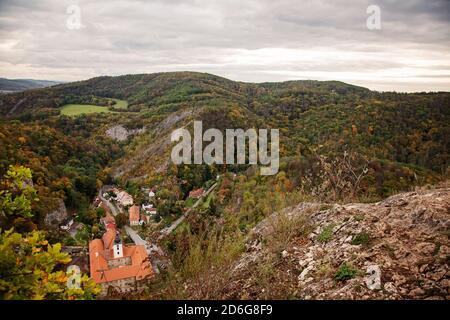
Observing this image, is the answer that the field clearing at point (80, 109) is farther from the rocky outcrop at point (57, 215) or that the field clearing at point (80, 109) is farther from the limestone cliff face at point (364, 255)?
the limestone cliff face at point (364, 255)

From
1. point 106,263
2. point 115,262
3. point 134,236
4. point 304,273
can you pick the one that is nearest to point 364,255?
point 304,273

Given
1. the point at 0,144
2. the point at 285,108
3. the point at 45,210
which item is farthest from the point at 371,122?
the point at 0,144

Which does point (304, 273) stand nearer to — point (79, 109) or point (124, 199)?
point (124, 199)

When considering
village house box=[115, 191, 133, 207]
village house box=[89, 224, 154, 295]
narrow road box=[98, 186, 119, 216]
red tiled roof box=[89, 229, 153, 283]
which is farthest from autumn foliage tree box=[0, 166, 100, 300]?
village house box=[115, 191, 133, 207]

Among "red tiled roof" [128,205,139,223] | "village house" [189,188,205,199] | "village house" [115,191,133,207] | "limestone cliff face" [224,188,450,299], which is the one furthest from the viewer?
"village house" [115,191,133,207]

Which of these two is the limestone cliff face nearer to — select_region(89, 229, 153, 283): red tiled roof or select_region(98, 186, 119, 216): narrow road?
select_region(89, 229, 153, 283): red tiled roof

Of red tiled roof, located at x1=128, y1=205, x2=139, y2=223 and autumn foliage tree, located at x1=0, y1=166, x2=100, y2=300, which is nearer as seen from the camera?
autumn foliage tree, located at x1=0, y1=166, x2=100, y2=300
